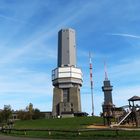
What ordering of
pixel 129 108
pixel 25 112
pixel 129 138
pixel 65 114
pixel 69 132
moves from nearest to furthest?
pixel 129 138 → pixel 69 132 → pixel 129 108 → pixel 25 112 → pixel 65 114

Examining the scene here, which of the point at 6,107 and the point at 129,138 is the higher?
the point at 6,107

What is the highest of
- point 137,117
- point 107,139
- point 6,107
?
point 6,107

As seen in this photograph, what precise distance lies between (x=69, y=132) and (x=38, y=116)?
13960 cm

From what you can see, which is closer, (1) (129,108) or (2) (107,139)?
(2) (107,139)

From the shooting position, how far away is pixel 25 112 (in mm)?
174125

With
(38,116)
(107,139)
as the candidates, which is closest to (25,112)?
(38,116)

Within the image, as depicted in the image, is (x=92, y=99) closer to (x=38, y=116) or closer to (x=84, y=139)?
(x=38, y=116)

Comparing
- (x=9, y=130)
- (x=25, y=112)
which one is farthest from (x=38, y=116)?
(x=9, y=130)

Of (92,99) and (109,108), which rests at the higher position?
(92,99)

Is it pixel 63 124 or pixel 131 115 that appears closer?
pixel 131 115

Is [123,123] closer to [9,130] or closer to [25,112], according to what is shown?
[9,130]

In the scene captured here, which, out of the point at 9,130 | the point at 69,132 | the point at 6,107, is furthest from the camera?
the point at 6,107

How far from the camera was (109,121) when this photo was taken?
72.4 meters

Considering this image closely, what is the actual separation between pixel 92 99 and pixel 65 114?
69.1 ft
